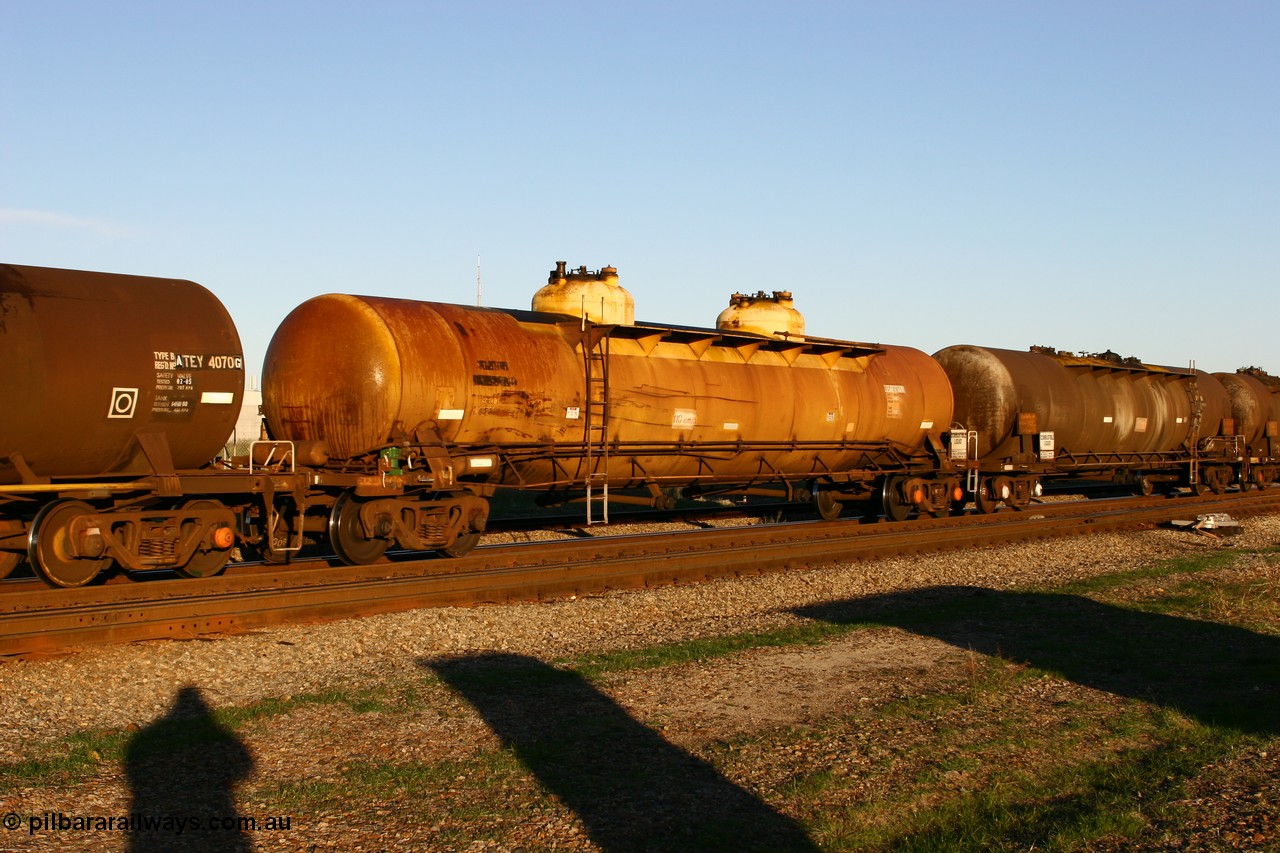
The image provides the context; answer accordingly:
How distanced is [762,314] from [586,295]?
272 inches

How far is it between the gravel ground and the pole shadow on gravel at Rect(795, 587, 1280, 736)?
107cm

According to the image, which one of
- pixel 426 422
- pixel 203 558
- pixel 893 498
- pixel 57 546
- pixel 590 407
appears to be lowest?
pixel 203 558

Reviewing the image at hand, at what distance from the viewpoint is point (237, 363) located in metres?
13.0

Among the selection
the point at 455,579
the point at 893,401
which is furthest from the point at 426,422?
the point at 893,401

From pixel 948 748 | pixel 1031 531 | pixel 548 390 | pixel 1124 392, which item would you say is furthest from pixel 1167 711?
pixel 1124 392

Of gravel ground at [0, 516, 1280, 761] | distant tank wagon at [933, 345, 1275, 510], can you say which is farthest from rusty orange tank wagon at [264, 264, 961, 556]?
gravel ground at [0, 516, 1280, 761]

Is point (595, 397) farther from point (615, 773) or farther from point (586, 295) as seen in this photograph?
point (615, 773)

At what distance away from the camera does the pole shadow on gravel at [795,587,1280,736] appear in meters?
8.38

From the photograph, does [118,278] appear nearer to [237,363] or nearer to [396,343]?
[237,363]

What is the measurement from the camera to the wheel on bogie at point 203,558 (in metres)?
12.4

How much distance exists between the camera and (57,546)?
11188 mm

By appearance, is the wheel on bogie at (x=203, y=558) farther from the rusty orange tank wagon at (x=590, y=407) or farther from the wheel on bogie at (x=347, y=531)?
the rusty orange tank wagon at (x=590, y=407)

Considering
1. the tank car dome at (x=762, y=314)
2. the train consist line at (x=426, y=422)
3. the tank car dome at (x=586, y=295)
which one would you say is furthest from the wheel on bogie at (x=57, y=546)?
the tank car dome at (x=762, y=314)

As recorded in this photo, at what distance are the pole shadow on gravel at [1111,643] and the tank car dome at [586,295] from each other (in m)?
12.0
